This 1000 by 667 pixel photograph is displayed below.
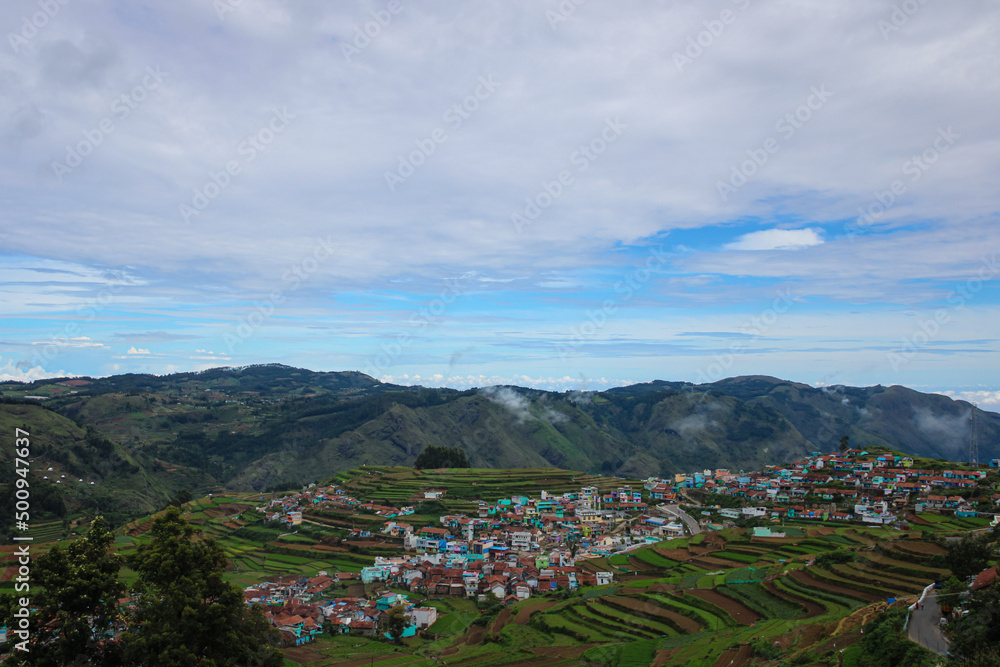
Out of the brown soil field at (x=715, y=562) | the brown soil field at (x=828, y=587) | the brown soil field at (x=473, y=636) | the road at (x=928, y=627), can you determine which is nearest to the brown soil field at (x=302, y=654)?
the brown soil field at (x=473, y=636)

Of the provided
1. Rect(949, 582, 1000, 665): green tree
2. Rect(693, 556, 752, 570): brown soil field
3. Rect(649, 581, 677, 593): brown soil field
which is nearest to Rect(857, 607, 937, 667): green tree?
Rect(949, 582, 1000, 665): green tree

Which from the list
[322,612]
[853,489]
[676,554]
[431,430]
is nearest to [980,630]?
[676,554]

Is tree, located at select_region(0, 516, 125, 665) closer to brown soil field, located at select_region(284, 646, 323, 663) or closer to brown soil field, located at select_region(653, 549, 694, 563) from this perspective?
brown soil field, located at select_region(284, 646, 323, 663)

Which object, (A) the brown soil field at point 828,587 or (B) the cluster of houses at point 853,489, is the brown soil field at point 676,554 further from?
(B) the cluster of houses at point 853,489

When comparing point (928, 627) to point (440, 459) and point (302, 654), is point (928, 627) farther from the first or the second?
point (440, 459)

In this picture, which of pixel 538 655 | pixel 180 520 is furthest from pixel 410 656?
pixel 180 520

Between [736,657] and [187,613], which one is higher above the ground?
[187,613]
